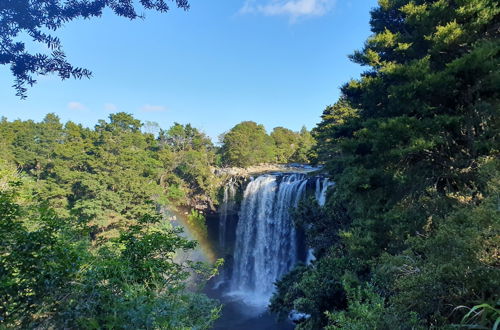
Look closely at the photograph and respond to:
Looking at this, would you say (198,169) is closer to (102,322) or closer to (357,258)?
(357,258)

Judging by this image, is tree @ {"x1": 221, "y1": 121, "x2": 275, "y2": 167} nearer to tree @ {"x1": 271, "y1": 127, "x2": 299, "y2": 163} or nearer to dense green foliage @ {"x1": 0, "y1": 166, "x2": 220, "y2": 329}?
tree @ {"x1": 271, "y1": 127, "x2": 299, "y2": 163}

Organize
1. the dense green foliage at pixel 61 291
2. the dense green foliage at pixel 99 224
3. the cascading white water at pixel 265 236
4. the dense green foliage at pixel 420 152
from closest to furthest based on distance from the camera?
1. the dense green foliage at pixel 61 291
2. the dense green foliage at pixel 99 224
3. the dense green foliage at pixel 420 152
4. the cascading white water at pixel 265 236

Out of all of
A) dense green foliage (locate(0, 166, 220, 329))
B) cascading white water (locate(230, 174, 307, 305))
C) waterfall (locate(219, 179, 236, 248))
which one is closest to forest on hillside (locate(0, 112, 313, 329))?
dense green foliage (locate(0, 166, 220, 329))

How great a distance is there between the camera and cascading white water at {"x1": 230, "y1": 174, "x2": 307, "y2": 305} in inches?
798

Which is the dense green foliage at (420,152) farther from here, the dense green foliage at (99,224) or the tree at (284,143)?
the tree at (284,143)

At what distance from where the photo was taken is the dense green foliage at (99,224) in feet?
11.6

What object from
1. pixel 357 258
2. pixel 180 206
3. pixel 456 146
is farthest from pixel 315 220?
pixel 180 206

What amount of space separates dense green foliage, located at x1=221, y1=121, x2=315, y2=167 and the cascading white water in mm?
5989

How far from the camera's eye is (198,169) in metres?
28.9

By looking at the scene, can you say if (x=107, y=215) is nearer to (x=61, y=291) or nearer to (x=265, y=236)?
(x=265, y=236)

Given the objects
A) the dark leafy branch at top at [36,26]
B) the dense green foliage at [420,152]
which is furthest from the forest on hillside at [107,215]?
the dense green foliage at [420,152]

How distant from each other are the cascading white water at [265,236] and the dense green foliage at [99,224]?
4662 mm

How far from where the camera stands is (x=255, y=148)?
3481cm

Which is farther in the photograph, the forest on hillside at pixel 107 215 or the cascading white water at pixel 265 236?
the cascading white water at pixel 265 236
